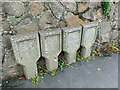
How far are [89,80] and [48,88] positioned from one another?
2.67 feet

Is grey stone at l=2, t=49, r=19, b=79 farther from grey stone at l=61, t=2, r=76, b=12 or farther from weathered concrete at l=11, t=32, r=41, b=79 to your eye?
grey stone at l=61, t=2, r=76, b=12

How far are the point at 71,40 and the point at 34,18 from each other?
0.85 meters

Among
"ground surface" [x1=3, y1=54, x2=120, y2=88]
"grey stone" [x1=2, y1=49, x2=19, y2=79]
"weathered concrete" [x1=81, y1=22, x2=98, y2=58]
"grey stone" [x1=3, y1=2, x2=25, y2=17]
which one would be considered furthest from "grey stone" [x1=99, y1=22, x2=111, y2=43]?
"grey stone" [x1=2, y1=49, x2=19, y2=79]

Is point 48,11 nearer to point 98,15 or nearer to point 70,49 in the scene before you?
point 70,49

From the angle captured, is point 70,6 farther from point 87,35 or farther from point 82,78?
point 82,78

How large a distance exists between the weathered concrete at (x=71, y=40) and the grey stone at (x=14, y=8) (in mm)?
840

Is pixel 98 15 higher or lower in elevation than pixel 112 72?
higher

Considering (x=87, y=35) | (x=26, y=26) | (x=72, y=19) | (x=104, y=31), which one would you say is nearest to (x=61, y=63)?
(x=87, y=35)

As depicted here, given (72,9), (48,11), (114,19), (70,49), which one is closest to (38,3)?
(48,11)

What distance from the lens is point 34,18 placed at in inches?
Answer: 77.4

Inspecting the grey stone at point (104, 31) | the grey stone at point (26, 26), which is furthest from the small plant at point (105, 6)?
the grey stone at point (26, 26)

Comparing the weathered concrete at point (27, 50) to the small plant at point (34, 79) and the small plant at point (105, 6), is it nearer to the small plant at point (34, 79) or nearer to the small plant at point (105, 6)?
the small plant at point (34, 79)

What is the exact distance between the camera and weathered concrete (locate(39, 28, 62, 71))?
6.64ft

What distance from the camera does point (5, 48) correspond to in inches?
76.1
